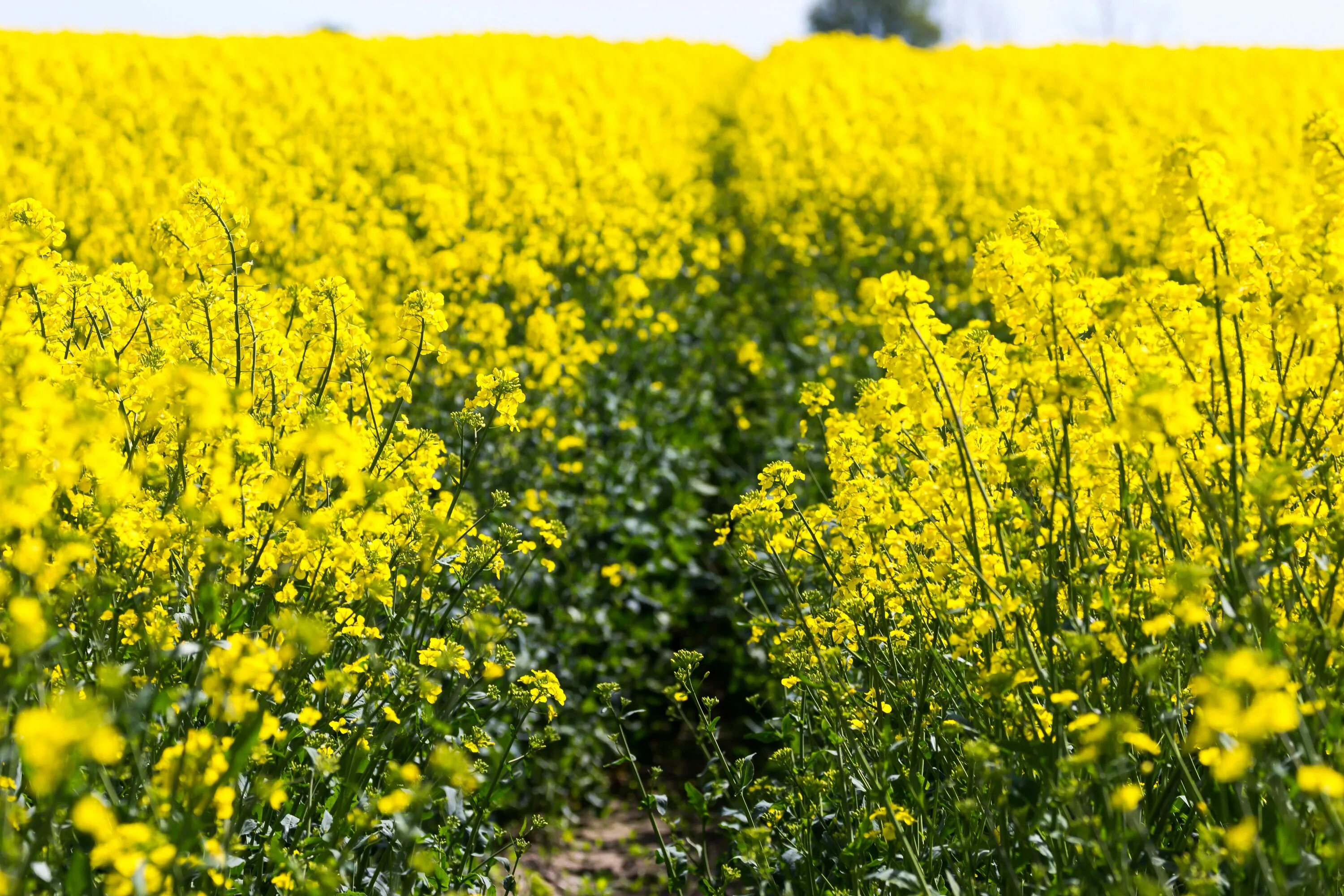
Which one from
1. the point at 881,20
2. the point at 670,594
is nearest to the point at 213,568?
the point at 670,594

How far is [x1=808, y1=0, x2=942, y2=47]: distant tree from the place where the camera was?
57.8 meters

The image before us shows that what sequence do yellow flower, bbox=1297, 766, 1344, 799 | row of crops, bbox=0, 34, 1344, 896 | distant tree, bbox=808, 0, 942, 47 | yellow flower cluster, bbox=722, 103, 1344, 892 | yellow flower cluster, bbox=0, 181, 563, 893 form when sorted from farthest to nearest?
1. distant tree, bbox=808, 0, 942, 47
2. yellow flower cluster, bbox=722, 103, 1344, 892
3. row of crops, bbox=0, 34, 1344, 896
4. yellow flower cluster, bbox=0, 181, 563, 893
5. yellow flower, bbox=1297, 766, 1344, 799

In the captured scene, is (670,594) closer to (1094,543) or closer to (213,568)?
(1094,543)

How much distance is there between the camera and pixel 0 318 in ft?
8.30

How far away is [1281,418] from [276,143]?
8262 mm

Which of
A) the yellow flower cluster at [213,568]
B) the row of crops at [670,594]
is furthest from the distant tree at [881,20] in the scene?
the yellow flower cluster at [213,568]

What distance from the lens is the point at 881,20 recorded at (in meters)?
58.0

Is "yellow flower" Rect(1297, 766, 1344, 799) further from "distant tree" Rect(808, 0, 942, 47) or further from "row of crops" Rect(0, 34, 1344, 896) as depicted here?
"distant tree" Rect(808, 0, 942, 47)

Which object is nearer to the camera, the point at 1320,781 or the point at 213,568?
the point at 1320,781

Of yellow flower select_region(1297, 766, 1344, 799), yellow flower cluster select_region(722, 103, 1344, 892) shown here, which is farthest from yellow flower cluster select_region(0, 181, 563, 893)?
yellow flower select_region(1297, 766, 1344, 799)

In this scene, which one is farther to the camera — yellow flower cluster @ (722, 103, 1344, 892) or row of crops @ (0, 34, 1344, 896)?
yellow flower cluster @ (722, 103, 1344, 892)

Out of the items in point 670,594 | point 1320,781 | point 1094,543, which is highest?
point 1320,781

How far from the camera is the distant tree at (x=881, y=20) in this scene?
57844 millimetres

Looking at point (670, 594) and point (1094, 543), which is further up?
point (1094, 543)
